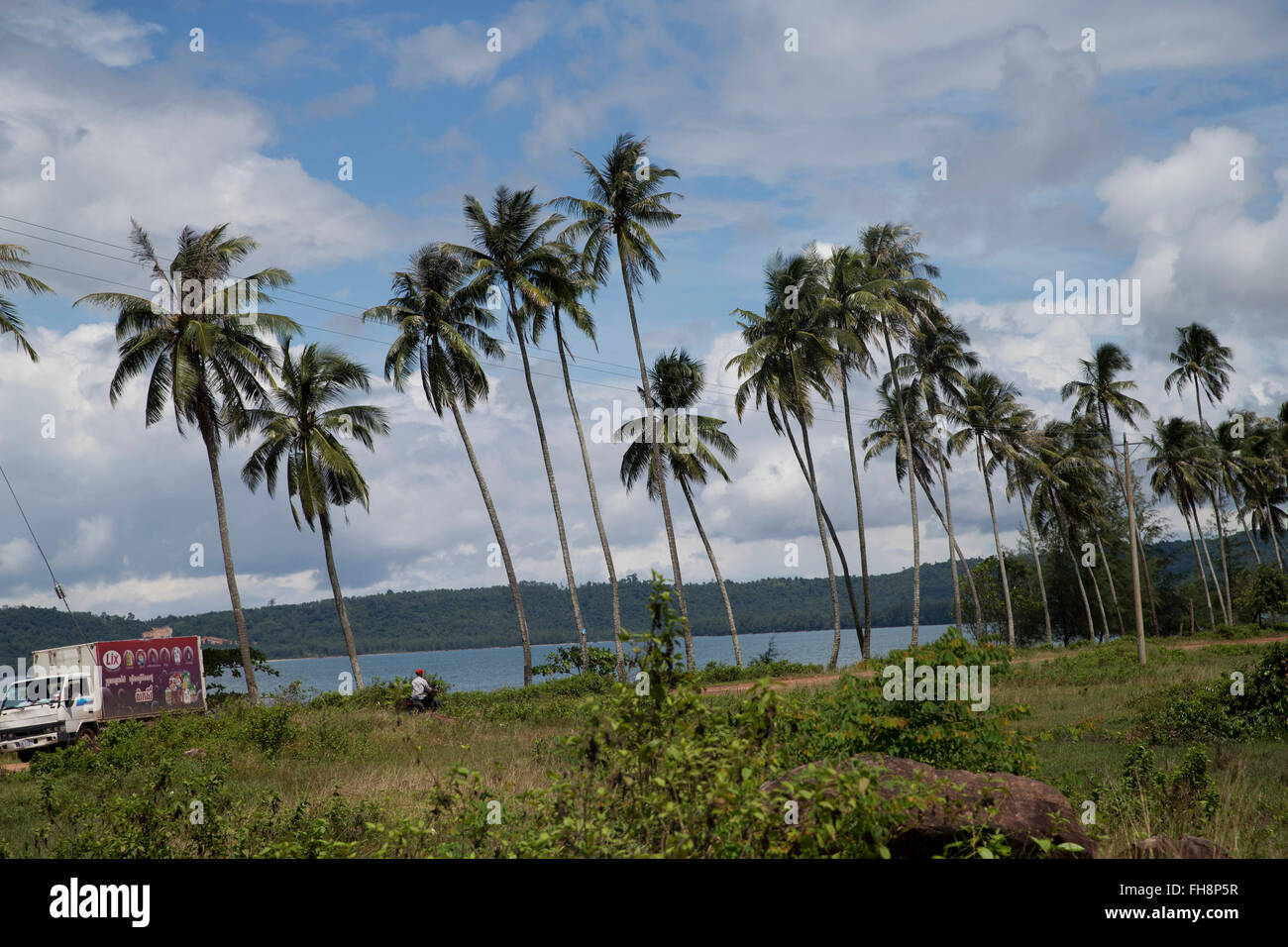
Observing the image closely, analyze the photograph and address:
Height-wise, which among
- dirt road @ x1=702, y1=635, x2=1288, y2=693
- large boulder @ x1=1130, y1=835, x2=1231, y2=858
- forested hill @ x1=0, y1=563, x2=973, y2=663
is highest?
large boulder @ x1=1130, y1=835, x2=1231, y2=858

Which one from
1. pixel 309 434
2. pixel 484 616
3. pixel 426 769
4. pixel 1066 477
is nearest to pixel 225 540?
pixel 309 434

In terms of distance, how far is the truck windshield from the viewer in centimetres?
2262

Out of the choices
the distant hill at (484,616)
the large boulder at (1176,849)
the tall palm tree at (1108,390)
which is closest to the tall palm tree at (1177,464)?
the tall palm tree at (1108,390)

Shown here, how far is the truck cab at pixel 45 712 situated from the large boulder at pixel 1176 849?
24.0 meters

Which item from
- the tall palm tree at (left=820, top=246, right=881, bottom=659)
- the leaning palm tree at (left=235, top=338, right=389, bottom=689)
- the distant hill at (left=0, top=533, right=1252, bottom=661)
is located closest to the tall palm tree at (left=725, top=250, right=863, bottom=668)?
the tall palm tree at (left=820, top=246, right=881, bottom=659)

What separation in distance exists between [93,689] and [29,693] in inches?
64.7

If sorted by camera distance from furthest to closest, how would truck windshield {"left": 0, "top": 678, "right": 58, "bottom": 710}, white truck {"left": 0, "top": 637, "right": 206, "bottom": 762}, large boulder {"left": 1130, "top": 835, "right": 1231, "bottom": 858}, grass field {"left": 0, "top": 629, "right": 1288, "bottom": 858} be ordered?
truck windshield {"left": 0, "top": 678, "right": 58, "bottom": 710} < white truck {"left": 0, "top": 637, "right": 206, "bottom": 762} < grass field {"left": 0, "top": 629, "right": 1288, "bottom": 858} < large boulder {"left": 1130, "top": 835, "right": 1231, "bottom": 858}

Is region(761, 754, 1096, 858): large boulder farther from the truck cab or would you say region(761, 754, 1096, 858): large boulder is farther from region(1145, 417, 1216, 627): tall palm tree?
region(1145, 417, 1216, 627): tall palm tree

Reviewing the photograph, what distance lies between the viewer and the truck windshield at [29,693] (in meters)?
22.6

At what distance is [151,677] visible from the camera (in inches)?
1056

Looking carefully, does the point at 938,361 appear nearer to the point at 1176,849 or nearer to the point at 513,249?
the point at 513,249

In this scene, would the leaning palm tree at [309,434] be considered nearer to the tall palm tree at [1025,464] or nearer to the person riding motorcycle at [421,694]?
the person riding motorcycle at [421,694]
